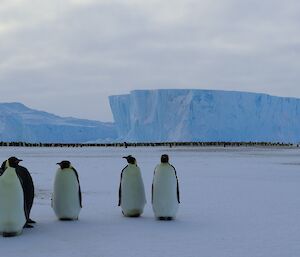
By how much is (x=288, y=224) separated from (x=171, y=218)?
4.99ft

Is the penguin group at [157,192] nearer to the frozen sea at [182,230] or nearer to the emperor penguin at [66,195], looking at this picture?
the frozen sea at [182,230]

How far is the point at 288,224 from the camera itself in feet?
21.9

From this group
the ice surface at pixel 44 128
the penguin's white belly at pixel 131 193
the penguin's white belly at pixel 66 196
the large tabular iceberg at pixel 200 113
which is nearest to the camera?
the penguin's white belly at pixel 66 196

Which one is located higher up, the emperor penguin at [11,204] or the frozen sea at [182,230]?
the emperor penguin at [11,204]

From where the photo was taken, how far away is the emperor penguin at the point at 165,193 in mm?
7109

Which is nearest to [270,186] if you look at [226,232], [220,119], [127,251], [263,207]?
[263,207]

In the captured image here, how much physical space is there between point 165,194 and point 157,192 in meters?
0.12

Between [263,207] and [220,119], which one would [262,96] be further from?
[263,207]

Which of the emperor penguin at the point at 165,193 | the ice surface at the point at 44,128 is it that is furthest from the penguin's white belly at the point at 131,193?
the ice surface at the point at 44,128

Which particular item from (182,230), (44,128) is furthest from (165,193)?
(44,128)

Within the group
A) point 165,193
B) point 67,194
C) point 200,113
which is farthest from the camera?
point 200,113

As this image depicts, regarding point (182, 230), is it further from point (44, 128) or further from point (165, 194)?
point (44, 128)

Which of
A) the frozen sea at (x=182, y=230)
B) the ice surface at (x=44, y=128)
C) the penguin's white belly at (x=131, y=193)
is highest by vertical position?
the ice surface at (x=44, y=128)

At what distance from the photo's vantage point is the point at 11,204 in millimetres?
5883
